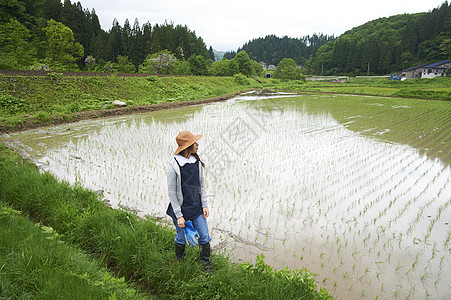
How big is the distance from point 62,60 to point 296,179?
29.7m

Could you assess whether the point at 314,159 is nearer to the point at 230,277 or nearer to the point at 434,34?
the point at 230,277

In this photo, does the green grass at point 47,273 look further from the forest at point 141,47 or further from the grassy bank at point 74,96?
the forest at point 141,47

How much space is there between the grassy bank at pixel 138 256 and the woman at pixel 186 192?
19 cm

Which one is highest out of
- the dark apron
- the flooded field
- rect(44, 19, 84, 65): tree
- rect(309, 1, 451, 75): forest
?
rect(309, 1, 451, 75): forest

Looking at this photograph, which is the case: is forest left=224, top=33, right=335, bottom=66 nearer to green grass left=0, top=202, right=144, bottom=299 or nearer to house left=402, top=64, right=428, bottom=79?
house left=402, top=64, right=428, bottom=79

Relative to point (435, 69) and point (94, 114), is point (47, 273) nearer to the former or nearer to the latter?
point (94, 114)

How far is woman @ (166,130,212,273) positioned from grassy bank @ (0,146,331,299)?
193 millimetres

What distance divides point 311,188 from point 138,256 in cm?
343

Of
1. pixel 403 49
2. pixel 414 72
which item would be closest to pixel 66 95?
pixel 414 72

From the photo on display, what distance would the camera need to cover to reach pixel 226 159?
6.49m

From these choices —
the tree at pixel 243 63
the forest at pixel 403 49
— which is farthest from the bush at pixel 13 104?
the forest at pixel 403 49

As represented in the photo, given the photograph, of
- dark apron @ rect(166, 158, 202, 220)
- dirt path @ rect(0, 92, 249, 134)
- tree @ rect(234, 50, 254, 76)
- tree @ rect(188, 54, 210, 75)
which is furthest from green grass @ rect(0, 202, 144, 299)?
tree @ rect(234, 50, 254, 76)

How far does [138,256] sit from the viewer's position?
2471 millimetres

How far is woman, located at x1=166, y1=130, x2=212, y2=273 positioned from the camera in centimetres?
213
